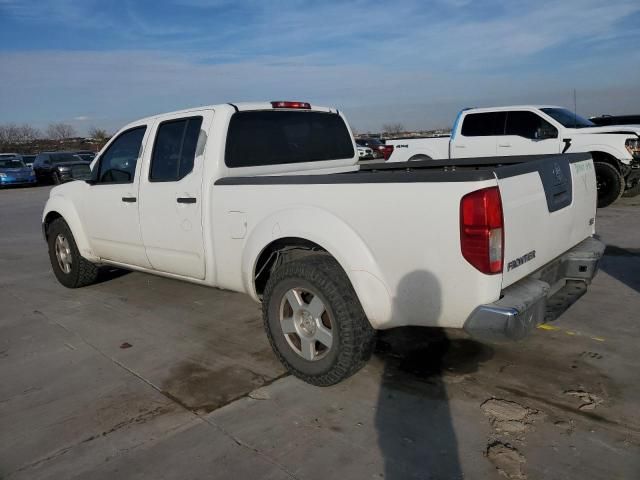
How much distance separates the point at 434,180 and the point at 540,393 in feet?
5.03

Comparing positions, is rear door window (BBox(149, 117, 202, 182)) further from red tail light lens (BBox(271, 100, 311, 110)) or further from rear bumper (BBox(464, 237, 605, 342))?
rear bumper (BBox(464, 237, 605, 342))

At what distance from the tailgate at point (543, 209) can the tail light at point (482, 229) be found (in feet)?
0.23

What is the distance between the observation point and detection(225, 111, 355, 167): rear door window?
429 centimetres

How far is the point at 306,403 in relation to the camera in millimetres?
3299

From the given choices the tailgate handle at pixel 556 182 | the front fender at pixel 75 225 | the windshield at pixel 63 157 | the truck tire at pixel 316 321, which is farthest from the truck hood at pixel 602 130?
the windshield at pixel 63 157

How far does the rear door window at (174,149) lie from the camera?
4.33m

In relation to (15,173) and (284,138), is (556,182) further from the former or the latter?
(15,173)

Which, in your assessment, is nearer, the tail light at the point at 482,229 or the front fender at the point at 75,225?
the tail light at the point at 482,229

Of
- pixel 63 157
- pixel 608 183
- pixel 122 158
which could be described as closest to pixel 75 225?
pixel 122 158

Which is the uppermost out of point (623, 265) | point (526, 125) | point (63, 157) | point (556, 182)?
point (526, 125)

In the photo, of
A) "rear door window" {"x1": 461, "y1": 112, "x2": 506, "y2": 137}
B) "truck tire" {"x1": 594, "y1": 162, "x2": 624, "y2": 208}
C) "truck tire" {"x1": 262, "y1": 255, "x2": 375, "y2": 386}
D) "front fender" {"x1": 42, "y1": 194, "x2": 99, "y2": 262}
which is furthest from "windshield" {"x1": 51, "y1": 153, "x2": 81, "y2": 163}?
"truck tire" {"x1": 262, "y1": 255, "x2": 375, "y2": 386}

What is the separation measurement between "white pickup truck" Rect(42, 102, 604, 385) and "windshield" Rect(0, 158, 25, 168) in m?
24.1

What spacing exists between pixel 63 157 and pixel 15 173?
2.64 metres

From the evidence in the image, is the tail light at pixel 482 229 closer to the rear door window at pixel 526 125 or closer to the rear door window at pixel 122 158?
the rear door window at pixel 122 158
